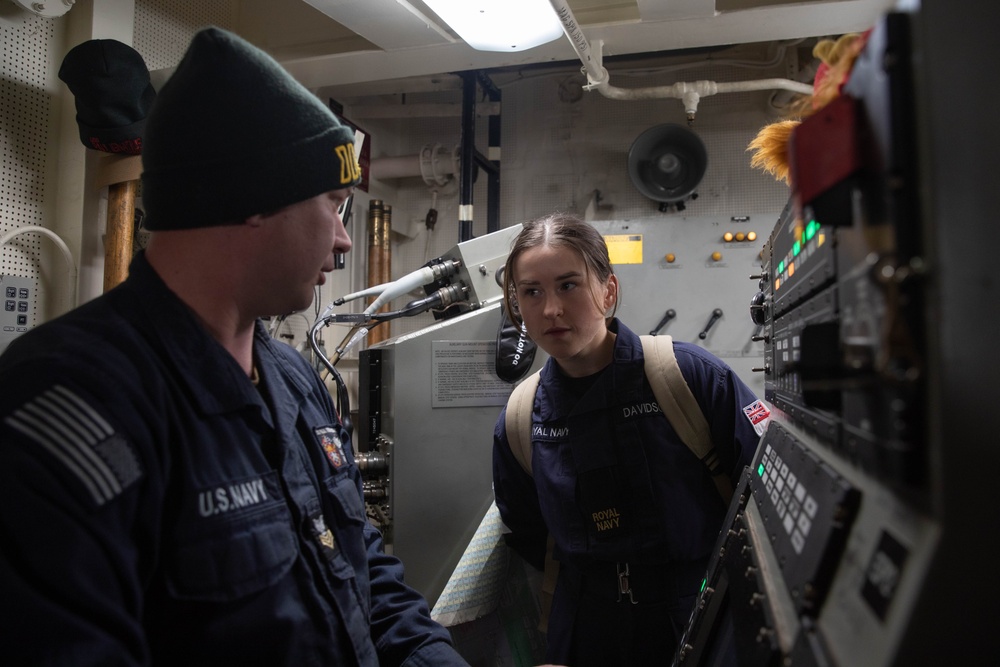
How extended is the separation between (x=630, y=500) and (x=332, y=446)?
789mm

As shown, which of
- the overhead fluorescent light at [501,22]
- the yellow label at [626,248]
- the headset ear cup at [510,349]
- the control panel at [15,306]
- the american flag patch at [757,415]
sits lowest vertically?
the american flag patch at [757,415]

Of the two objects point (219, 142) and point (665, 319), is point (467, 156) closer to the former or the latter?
point (665, 319)

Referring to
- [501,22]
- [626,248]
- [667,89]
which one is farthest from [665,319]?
[501,22]

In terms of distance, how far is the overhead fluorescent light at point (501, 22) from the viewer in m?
2.27

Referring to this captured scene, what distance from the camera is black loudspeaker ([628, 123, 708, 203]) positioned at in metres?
3.23

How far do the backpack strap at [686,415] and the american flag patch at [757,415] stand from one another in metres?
0.11

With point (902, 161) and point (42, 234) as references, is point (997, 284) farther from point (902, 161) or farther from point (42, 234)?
point (42, 234)

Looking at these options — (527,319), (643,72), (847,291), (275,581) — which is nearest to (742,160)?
(643,72)

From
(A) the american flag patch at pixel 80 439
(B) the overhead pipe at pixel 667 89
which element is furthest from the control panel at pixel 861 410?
(B) the overhead pipe at pixel 667 89

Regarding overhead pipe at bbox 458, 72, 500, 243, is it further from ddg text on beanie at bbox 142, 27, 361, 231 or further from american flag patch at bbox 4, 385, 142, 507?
american flag patch at bbox 4, 385, 142, 507

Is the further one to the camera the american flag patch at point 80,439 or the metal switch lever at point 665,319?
the metal switch lever at point 665,319

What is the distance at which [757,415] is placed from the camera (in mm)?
1536

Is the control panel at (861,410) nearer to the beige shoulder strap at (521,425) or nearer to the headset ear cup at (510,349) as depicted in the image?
the beige shoulder strap at (521,425)

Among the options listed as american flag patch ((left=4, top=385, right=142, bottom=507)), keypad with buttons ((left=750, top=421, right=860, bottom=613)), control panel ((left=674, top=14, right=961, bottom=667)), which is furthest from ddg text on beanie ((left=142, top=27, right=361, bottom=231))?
keypad with buttons ((left=750, top=421, right=860, bottom=613))
